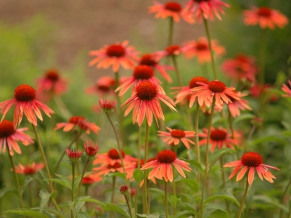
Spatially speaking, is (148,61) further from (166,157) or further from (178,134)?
(166,157)

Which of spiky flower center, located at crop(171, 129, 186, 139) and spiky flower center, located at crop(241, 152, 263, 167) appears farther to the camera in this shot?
spiky flower center, located at crop(171, 129, 186, 139)

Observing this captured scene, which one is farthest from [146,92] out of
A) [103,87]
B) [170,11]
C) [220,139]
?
[103,87]

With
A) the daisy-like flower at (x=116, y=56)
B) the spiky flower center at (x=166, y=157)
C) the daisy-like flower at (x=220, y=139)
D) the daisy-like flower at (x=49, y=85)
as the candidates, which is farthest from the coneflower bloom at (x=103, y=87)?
the spiky flower center at (x=166, y=157)

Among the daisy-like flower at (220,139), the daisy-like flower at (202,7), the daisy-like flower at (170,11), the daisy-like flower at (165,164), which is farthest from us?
the daisy-like flower at (170,11)

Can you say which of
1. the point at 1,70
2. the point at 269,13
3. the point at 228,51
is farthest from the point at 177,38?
the point at 269,13

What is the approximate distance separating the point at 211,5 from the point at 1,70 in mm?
2088

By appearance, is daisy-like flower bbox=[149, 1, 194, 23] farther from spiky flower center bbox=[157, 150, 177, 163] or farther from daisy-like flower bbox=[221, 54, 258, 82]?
spiky flower center bbox=[157, 150, 177, 163]

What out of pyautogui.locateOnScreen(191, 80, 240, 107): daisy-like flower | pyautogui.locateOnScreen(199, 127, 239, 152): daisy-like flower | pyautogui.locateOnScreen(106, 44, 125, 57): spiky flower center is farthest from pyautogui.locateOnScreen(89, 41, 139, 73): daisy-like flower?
pyautogui.locateOnScreen(191, 80, 240, 107): daisy-like flower

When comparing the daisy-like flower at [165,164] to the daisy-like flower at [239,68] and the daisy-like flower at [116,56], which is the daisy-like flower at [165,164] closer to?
the daisy-like flower at [116,56]

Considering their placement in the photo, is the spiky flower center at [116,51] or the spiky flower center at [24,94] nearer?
A: the spiky flower center at [24,94]

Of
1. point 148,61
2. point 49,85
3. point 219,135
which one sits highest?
point 148,61

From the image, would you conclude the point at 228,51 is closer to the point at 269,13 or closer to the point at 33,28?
the point at 269,13

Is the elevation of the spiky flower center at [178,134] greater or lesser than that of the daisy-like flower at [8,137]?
greater

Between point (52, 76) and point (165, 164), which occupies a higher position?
point (165, 164)
